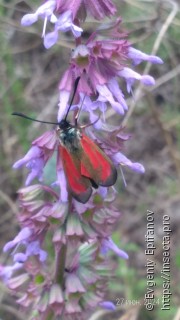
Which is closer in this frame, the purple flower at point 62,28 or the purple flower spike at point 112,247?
the purple flower at point 62,28

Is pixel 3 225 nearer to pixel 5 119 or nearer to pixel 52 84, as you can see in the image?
pixel 5 119

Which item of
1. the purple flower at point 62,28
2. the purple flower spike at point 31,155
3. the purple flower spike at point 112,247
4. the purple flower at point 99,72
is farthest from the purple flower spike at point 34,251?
the purple flower at point 62,28

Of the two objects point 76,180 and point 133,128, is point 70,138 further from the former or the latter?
point 133,128

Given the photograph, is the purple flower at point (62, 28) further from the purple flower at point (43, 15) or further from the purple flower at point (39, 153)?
the purple flower at point (39, 153)

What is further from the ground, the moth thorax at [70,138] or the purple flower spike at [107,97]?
the purple flower spike at [107,97]

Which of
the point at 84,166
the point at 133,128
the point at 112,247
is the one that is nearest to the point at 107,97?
the point at 84,166

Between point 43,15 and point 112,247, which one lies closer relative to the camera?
point 43,15

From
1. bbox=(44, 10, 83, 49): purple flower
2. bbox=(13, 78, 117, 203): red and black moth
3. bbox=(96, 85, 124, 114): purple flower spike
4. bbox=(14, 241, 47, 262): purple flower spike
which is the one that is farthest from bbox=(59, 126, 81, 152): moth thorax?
bbox=(14, 241, 47, 262): purple flower spike
